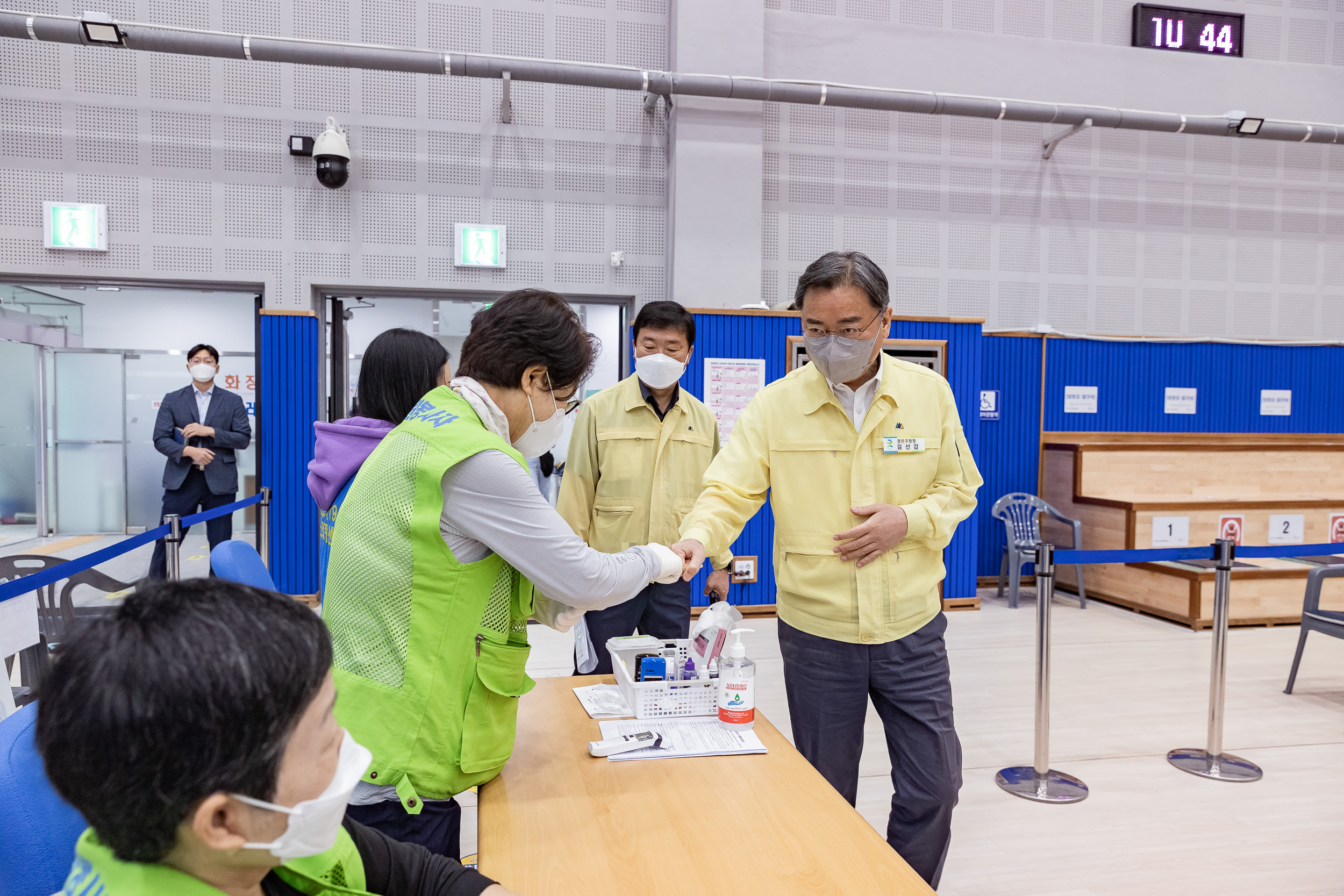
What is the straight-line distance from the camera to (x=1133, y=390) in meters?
7.57

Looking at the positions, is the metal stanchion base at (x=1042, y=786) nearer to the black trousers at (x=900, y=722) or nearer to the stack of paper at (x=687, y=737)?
the black trousers at (x=900, y=722)

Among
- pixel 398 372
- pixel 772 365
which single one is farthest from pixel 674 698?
pixel 772 365

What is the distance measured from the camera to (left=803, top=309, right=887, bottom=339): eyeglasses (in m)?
2.05

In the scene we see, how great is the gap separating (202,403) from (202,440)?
27cm

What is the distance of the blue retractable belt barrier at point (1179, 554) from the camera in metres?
3.54

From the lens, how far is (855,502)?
2.09m

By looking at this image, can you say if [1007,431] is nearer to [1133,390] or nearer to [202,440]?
[1133,390]

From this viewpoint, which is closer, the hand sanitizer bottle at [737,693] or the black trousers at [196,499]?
the hand sanitizer bottle at [737,693]

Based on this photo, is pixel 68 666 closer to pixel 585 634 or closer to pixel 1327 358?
pixel 585 634

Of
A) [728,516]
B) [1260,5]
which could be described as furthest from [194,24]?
[1260,5]

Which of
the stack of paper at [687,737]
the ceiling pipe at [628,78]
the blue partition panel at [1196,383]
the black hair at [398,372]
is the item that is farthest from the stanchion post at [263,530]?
the blue partition panel at [1196,383]

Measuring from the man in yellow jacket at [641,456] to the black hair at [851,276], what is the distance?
1174mm

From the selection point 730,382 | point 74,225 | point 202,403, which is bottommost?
point 202,403

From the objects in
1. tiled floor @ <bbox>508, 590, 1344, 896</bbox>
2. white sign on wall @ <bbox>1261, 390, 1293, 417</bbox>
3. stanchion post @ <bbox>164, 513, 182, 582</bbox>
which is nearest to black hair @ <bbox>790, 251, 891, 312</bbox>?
tiled floor @ <bbox>508, 590, 1344, 896</bbox>
